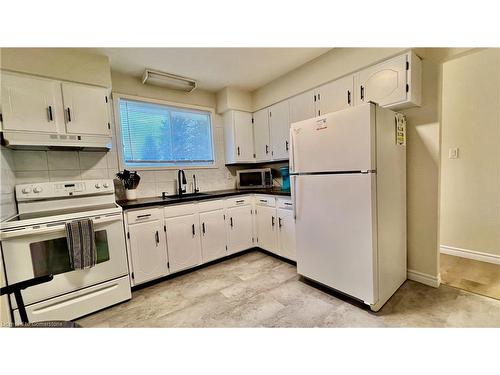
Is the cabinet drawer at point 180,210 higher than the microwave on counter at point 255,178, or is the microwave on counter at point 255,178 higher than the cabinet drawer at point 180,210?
the microwave on counter at point 255,178

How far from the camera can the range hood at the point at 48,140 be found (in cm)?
183

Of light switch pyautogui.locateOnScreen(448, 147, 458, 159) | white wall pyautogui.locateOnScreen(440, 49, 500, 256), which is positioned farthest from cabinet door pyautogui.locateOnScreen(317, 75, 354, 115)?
light switch pyautogui.locateOnScreen(448, 147, 458, 159)

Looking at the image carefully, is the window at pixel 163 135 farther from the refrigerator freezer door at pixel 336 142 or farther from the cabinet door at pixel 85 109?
A: the refrigerator freezer door at pixel 336 142

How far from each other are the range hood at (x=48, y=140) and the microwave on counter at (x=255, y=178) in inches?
74.1

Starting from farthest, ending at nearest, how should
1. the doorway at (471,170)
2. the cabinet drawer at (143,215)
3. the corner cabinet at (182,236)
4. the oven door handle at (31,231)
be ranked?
the corner cabinet at (182,236), the doorway at (471,170), the cabinet drawer at (143,215), the oven door handle at (31,231)

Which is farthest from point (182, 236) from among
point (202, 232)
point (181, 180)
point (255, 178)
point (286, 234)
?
point (255, 178)

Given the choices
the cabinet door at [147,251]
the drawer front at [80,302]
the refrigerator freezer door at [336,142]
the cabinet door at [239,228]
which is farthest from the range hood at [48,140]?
the refrigerator freezer door at [336,142]

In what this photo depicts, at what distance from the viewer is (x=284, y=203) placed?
8.91ft

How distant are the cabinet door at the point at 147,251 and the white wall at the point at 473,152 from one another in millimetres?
3600

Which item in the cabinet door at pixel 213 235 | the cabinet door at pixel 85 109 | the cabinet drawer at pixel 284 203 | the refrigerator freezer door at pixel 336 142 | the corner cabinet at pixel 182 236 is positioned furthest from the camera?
the cabinet door at pixel 213 235

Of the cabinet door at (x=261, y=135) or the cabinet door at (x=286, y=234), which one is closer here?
the cabinet door at (x=286, y=234)

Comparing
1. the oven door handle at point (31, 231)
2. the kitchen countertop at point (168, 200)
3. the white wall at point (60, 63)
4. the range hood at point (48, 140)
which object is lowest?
the oven door handle at point (31, 231)

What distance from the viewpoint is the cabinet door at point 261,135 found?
3.36m

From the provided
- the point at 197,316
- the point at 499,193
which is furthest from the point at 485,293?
the point at 197,316
